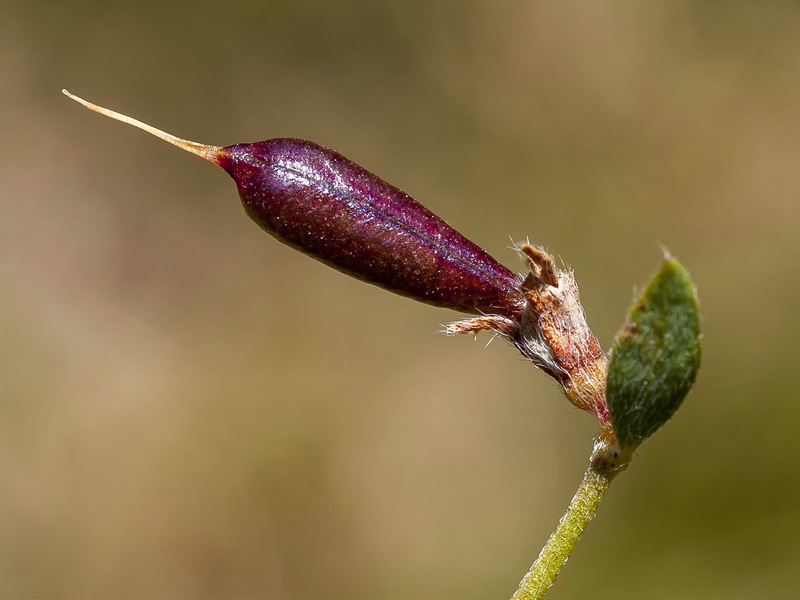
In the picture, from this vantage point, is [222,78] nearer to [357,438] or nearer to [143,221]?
[143,221]

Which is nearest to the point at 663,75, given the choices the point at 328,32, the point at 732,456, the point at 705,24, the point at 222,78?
the point at 705,24

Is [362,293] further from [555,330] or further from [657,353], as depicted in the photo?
[657,353]

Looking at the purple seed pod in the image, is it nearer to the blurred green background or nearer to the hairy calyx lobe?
the hairy calyx lobe

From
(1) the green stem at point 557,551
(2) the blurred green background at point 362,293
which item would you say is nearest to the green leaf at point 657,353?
(1) the green stem at point 557,551

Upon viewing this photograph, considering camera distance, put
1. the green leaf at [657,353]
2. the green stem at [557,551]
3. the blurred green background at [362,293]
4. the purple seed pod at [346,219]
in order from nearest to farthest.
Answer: the green leaf at [657,353]
the green stem at [557,551]
the purple seed pod at [346,219]
the blurred green background at [362,293]

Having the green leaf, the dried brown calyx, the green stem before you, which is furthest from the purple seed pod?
the green stem

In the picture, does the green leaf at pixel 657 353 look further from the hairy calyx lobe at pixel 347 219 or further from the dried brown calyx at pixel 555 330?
the hairy calyx lobe at pixel 347 219
